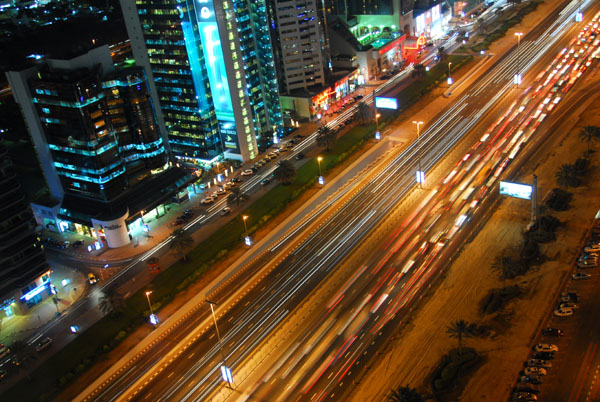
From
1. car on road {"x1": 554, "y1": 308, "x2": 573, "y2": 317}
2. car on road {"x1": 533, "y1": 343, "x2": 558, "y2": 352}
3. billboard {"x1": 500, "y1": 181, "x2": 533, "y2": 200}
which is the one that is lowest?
car on road {"x1": 533, "y1": 343, "x2": 558, "y2": 352}

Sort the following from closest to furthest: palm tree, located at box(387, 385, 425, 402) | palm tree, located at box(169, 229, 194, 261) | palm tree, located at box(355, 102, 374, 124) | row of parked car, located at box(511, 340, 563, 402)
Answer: palm tree, located at box(387, 385, 425, 402) → row of parked car, located at box(511, 340, 563, 402) → palm tree, located at box(169, 229, 194, 261) → palm tree, located at box(355, 102, 374, 124)

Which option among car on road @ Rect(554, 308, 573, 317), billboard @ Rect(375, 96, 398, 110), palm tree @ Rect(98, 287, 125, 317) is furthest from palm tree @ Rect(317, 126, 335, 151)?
car on road @ Rect(554, 308, 573, 317)

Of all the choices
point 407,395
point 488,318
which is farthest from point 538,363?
point 407,395

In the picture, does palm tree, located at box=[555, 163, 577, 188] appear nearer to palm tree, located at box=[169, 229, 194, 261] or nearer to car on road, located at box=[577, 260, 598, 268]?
car on road, located at box=[577, 260, 598, 268]

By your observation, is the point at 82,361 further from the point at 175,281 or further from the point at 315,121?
the point at 315,121

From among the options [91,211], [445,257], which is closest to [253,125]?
[91,211]

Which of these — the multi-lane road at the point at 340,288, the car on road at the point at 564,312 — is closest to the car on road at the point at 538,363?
the car on road at the point at 564,312

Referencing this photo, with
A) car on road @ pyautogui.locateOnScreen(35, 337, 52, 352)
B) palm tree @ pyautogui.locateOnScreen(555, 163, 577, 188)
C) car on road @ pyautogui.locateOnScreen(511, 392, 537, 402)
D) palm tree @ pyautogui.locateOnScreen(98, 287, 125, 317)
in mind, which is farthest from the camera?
palm tree @ pyautogui.locateOnScreen(555, 163, 577, 188)
